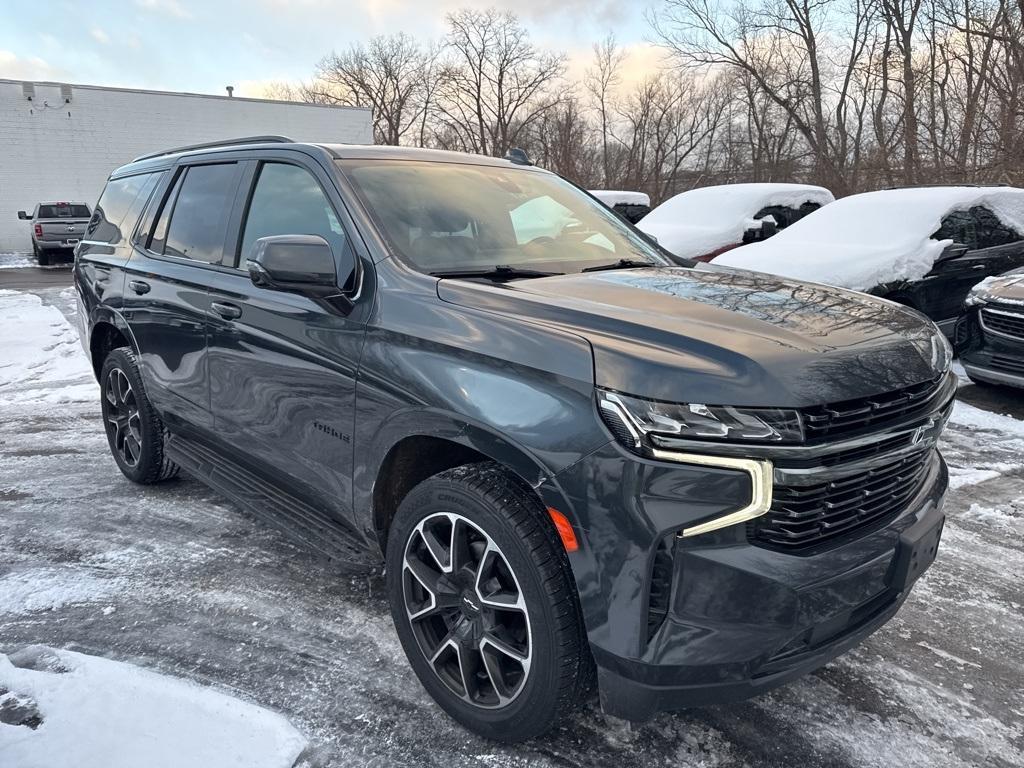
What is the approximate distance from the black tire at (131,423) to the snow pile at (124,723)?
1695 millimetres

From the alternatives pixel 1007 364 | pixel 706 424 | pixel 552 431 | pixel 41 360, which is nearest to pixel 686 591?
pixel 706 424

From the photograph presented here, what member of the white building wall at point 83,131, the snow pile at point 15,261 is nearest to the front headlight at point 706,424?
the snow pile at point 15,261

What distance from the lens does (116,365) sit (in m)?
4.39

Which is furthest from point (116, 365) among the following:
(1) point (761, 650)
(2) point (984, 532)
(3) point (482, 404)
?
(2) point (984, 532)

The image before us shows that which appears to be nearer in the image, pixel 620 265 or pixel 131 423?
pixel 620 265

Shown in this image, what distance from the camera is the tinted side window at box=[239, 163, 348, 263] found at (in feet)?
9.37

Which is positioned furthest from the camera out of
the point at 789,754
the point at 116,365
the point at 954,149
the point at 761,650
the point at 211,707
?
the point at 954,149

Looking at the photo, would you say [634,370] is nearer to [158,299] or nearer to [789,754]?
[789,754]

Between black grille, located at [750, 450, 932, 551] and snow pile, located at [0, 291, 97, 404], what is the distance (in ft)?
21.6

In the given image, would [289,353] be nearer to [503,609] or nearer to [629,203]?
[503,609]

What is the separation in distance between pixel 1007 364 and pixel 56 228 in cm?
A: 2330

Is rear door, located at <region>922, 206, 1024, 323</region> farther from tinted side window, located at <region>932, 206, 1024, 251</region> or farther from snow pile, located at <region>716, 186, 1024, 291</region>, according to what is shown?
snow pile, located at <region>716, 186, 1024, 291</region>

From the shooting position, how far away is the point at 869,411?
1918 mm

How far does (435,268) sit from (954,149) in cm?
1747
